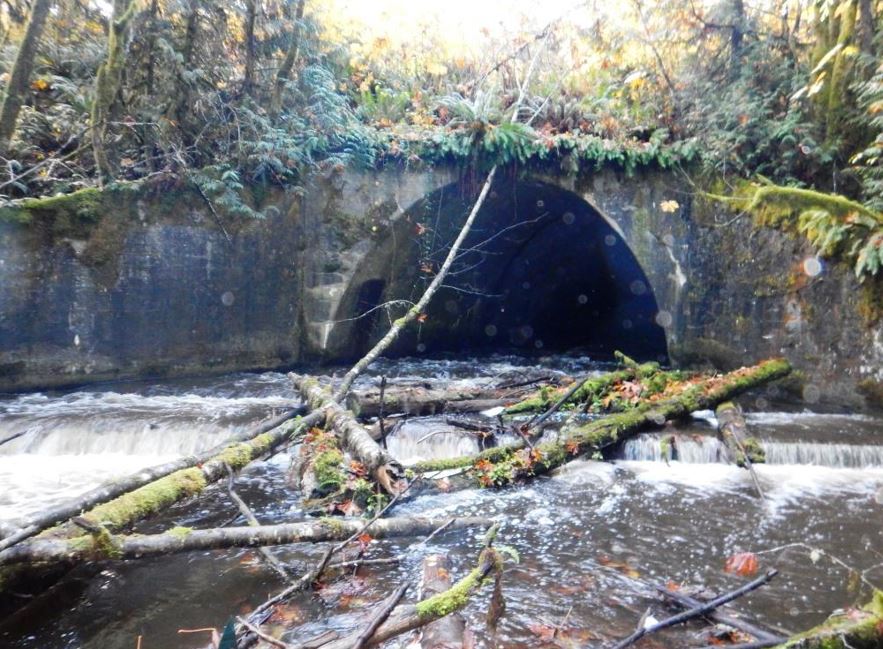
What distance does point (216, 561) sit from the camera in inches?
166

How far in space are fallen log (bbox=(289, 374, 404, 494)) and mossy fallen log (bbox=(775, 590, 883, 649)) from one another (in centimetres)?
295

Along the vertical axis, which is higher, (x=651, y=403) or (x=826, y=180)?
(x=826, y=180)

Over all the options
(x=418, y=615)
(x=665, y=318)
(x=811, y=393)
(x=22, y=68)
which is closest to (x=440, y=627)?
(x=418, y=615)

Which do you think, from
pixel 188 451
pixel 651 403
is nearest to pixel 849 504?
pixel 651 403

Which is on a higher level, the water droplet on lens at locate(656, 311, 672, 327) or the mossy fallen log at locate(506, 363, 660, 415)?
the water droplet on lens at locate(656, 311, 672, 327)

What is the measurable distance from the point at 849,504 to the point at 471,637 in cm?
429

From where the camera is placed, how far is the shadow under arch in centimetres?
1256

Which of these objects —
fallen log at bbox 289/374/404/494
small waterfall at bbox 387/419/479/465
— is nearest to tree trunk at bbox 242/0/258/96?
fallen log at bbox 289/374/404/494

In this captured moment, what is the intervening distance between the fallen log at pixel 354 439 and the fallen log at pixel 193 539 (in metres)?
0.80

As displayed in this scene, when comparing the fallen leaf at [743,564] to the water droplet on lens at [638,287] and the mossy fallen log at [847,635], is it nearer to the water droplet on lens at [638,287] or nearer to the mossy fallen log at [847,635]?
the mossy fallen log at [847,635]

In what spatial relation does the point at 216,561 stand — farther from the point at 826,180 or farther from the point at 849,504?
the point at 826,180

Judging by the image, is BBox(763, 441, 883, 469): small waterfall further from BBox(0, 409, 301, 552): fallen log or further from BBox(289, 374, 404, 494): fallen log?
BBox(0, 409, 301, 552): fallen log

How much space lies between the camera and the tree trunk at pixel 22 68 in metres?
8.56

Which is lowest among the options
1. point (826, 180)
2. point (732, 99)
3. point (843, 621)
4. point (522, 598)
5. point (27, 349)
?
point (522, 598)
